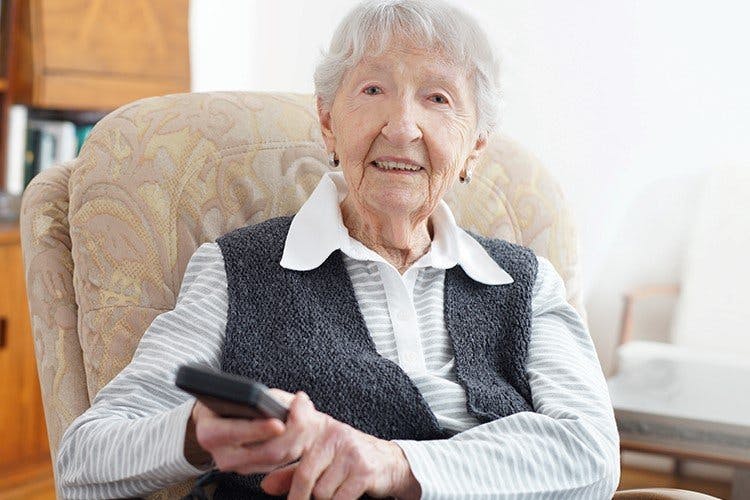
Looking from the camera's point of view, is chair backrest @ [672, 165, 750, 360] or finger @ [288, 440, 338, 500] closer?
finger @ [288, 440, 338, 500]

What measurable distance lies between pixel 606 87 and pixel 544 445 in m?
2.10

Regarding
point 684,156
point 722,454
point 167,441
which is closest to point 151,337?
point 167,441

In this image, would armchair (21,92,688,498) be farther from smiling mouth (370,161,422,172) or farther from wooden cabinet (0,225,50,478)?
wooden cabinet (0,225,50,478)

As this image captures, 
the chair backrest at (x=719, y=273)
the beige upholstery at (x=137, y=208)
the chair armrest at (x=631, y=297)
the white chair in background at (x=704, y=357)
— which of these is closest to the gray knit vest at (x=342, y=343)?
the beige upholstery at (x=137, y=208)

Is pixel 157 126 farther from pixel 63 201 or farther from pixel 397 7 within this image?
pixel 397 7

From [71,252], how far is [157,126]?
23cm

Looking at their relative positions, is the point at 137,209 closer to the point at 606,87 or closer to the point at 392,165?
the point at 392,165

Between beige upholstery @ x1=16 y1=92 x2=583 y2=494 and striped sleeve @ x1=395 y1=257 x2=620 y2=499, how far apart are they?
0.27 metres

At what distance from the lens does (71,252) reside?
4.98 ft

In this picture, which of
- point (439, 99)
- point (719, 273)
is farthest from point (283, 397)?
point (719, 273)

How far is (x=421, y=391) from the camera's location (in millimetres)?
1408

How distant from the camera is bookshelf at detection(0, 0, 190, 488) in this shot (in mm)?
2797

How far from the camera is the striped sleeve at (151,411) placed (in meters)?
1.19

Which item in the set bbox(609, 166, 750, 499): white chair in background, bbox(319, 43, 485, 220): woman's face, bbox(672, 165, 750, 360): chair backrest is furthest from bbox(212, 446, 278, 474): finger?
bbox(672, 165, 750, 360): chair backrest
